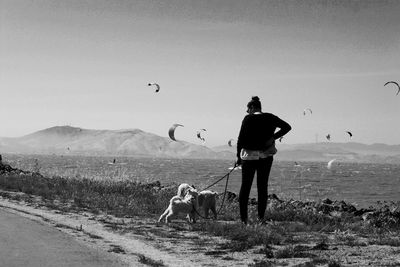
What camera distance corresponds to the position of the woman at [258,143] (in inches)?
396

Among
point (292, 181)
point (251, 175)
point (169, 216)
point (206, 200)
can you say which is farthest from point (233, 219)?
point (292, 181)

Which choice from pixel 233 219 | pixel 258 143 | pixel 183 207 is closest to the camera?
pixel 258 143

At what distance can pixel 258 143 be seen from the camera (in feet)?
33.0

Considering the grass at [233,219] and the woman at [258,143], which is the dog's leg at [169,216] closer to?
the grass at [233,219]

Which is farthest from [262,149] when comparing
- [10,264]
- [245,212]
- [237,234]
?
[10,264]

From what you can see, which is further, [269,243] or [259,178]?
[259,178]

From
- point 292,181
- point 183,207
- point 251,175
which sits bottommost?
point 292,181

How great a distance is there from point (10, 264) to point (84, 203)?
28.3 feet

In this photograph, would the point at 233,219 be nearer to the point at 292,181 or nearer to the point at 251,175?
the point at 251,175

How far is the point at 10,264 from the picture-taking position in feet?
20.3

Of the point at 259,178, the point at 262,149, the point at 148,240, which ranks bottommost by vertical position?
the point at 148,240

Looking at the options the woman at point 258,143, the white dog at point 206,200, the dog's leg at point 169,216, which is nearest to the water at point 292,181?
the white dog at point 206,200

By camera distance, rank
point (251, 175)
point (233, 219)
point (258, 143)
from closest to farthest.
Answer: point (258, 143)
point (251, 175)
point (233, 219)

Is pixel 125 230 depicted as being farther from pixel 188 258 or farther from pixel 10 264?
pixel 10 264
